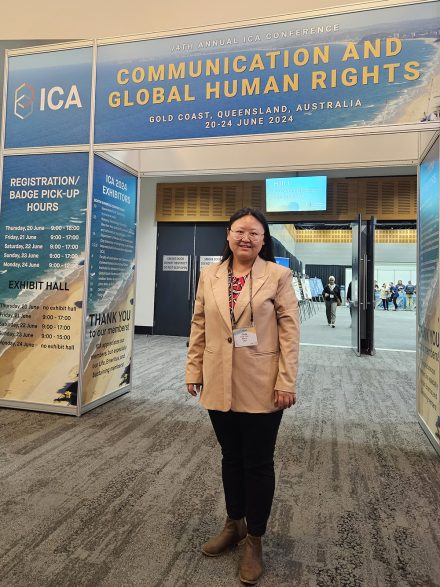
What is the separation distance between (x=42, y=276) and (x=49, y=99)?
1643 millimetres

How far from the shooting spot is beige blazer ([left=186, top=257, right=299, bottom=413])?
1.58 metres

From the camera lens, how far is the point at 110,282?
3938 millimetres

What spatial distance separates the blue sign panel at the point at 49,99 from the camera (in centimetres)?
366

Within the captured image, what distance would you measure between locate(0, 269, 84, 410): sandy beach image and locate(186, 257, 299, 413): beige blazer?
7.29ft

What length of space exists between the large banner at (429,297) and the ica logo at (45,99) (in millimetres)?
3108

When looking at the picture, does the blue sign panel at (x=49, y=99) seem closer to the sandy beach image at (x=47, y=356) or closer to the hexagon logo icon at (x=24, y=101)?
the hexagon logo icon at (x=24, y=101)

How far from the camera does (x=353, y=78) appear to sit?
3053mm

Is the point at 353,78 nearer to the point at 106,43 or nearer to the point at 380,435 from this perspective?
the point at 106,43

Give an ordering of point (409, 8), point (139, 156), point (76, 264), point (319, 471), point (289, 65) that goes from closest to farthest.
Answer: point (319, 471), point (409, 8), point (289, 65), point (76, 264), point (139, 156)

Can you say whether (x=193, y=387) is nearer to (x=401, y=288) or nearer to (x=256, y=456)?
(x=256, y=456)

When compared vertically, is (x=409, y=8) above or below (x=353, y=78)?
above

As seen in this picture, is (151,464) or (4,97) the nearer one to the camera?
(151,464)

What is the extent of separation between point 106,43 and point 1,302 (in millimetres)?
2523

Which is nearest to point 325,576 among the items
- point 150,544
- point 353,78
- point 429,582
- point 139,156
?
point 429,582
